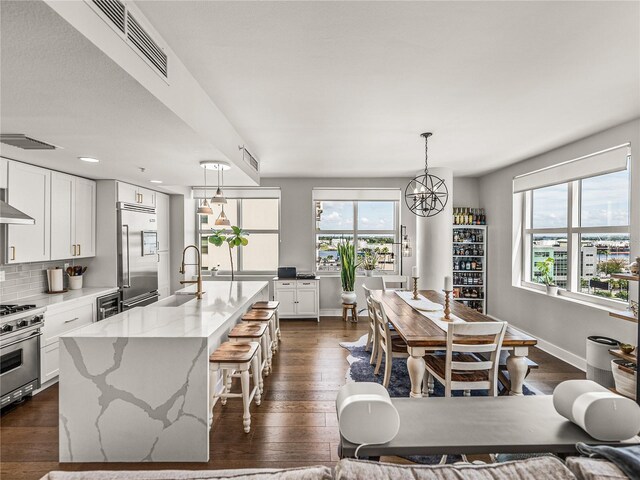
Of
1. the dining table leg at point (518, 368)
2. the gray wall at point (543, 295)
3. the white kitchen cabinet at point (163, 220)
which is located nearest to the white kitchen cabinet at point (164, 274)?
the white kitchen cabinet at point (163, 220)

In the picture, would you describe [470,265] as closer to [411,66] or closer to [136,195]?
[411,66]

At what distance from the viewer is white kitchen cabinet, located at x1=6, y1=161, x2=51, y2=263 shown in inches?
120

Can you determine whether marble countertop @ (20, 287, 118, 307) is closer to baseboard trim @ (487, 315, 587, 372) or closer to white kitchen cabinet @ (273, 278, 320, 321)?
white kitchen cabinet @ (273, 278, 320, 321)

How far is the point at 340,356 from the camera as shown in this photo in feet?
13.1

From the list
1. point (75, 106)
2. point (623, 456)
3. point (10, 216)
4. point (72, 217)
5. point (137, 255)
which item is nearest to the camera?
point (623, 456)

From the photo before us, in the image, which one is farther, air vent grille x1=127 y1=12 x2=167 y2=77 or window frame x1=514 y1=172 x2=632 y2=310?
window frame x1=514 y1=172 x2=632 y2=310

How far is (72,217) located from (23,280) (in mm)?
809

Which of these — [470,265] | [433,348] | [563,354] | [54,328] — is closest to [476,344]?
[433,348]

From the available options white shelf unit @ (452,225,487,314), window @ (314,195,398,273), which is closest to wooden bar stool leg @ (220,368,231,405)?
window @ (314,195,398,273)

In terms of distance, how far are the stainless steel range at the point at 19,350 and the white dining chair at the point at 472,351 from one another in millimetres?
3442

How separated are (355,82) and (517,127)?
77.0 inches

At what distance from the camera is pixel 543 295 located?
4289 millimetres

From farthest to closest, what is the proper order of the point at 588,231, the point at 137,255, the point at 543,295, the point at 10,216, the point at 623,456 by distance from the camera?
the point at 137,255
the point at 543,295
the point at 588,231
the point at 10,216
the point at 623,456

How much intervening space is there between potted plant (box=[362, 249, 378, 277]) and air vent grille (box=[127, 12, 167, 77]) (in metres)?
4.78
